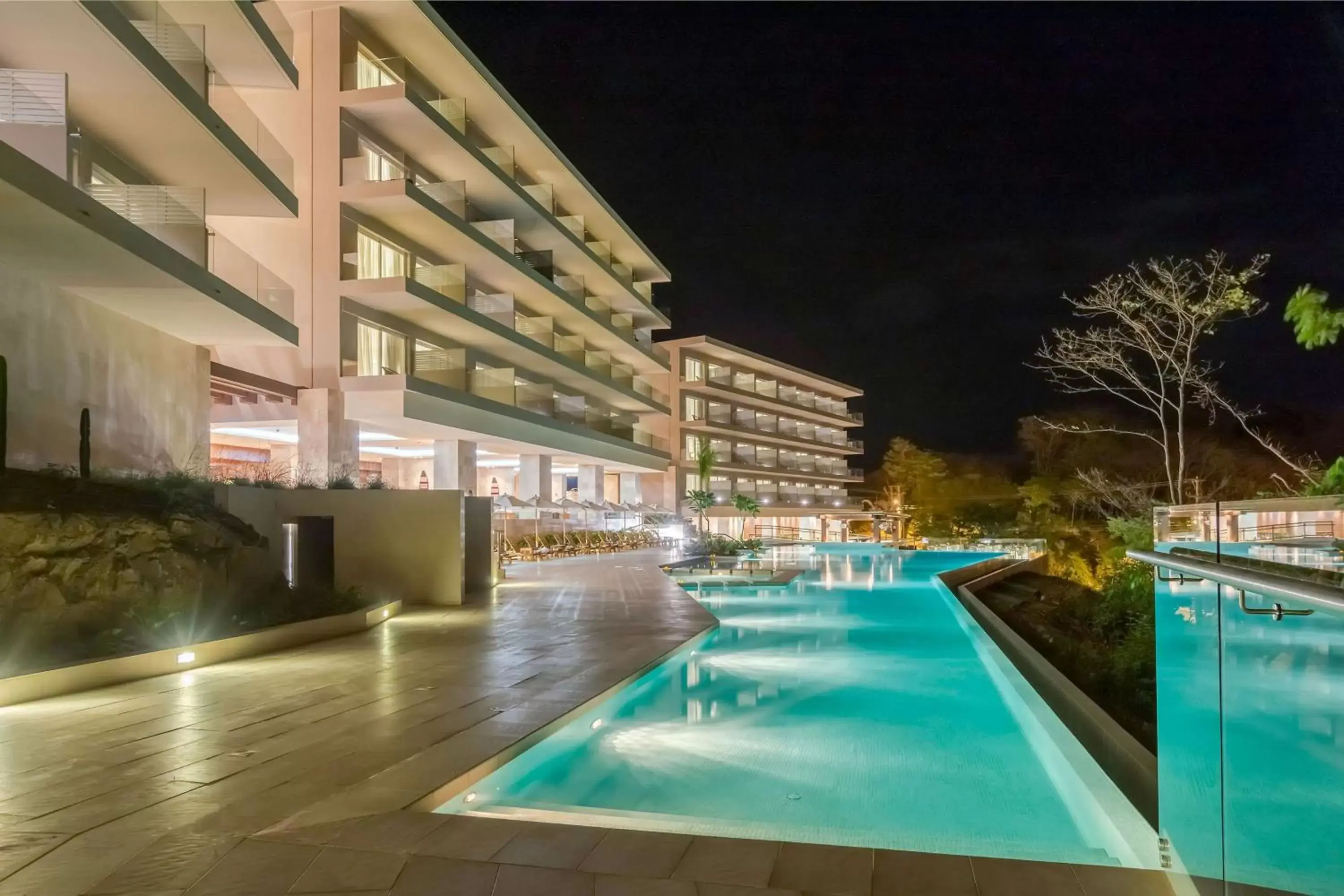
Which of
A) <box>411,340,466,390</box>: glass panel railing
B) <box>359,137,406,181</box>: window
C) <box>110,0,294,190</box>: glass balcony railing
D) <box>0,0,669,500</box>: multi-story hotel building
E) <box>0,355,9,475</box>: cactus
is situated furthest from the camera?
<box>411,340,466,390</box>: glass panel railing

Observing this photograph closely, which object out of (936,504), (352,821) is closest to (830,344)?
(936,504)

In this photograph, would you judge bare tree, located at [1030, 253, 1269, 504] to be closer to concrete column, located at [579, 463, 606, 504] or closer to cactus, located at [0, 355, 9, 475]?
cactus, located at [0, 355, 9, 475]

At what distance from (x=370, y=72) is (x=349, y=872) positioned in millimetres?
24651

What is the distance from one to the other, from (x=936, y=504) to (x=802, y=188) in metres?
26.3

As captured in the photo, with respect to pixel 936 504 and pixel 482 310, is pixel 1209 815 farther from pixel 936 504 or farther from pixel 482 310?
pixel 936 504

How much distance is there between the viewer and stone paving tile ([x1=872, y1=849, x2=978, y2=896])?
356 cm

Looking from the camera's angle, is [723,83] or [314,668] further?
[723,83]

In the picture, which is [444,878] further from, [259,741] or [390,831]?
[259,741]

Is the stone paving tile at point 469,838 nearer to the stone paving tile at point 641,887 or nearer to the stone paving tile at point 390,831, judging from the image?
the stone paving tile at point 390,831

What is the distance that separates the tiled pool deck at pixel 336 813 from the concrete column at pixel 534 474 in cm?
2482

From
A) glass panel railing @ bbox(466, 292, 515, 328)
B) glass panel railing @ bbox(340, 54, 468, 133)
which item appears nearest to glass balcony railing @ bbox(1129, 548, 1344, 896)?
glass panel railing @ bbox(340, 54, 468, 133)

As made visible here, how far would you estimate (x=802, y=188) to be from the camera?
51219 millimetres

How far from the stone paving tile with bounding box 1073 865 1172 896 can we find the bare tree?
48.0 ft

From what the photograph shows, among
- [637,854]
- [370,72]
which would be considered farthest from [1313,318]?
[370,72]
